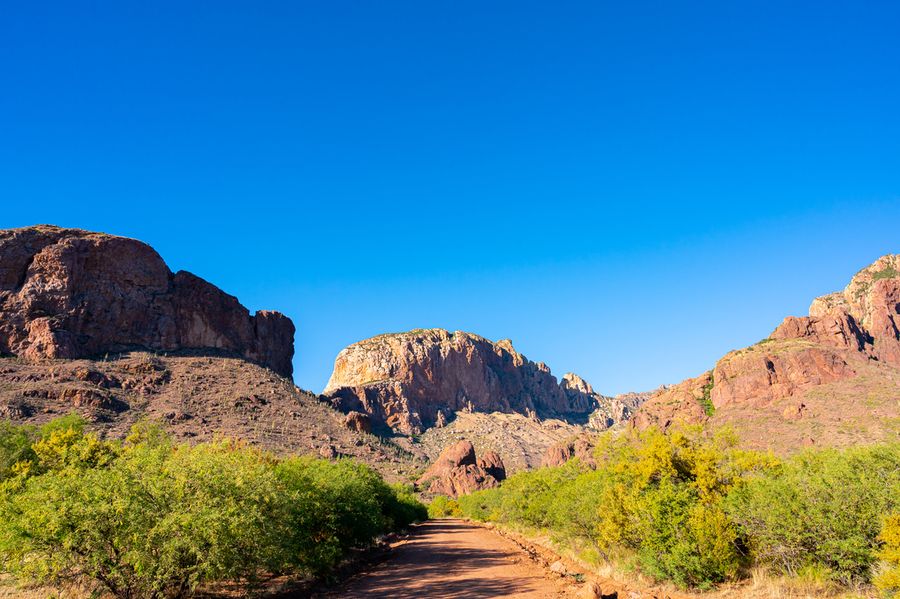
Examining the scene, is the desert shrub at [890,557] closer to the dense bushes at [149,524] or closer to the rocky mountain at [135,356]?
the dense bushes at [149,524]

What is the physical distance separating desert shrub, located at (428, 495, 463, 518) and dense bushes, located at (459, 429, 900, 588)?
64.3m

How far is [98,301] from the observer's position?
277 ft

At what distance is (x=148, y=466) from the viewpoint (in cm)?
1283

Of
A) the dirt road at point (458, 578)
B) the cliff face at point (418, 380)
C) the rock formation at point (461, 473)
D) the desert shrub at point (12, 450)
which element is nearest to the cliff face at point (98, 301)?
the cliff face at point (418, 380)

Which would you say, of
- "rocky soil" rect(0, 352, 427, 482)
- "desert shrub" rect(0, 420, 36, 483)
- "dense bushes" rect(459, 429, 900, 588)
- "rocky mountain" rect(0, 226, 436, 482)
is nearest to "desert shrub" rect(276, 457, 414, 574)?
"dense bushes" rect(459, 429, 900, 588)

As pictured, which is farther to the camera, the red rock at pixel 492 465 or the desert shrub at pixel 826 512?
the red rock at pixel 492 465

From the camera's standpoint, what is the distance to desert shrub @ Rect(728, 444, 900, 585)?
10391 mm

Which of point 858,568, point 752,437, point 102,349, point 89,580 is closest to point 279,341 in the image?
point 102,349

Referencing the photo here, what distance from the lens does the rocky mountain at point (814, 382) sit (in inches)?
2584

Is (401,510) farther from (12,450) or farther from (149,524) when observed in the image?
(149,524)

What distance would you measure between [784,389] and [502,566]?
264ft

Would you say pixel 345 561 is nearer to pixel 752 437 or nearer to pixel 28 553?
pixel 28 553

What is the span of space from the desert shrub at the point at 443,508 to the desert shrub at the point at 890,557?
74.9 meters

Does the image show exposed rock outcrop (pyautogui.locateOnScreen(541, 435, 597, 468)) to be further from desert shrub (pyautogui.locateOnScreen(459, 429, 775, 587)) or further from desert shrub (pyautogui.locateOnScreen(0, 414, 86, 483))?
desert shrub (pyautogui.locateOnScreen(0, 414, 86, 483))
